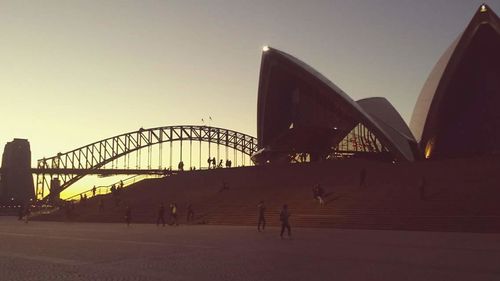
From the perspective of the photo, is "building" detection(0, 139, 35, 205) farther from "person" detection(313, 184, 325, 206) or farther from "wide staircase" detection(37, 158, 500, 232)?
"person" detection(313, 184, 325, 206)

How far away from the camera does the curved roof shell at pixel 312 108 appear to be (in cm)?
5050

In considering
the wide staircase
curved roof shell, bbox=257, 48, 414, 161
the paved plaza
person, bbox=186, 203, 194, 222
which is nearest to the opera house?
curved roof shell, bbox=257, 48, 414, 161

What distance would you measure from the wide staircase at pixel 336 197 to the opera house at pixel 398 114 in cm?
1550

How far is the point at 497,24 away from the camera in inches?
1624

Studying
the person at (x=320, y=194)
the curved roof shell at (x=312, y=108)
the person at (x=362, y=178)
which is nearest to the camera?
the person at (x=320, y=194)

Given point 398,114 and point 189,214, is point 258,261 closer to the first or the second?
point 189,214

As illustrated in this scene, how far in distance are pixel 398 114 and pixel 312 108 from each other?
31.9 feet

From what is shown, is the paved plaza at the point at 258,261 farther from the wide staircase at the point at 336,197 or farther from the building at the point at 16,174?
the building at the point at 16,174

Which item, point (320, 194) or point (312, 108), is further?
point (312, 108)

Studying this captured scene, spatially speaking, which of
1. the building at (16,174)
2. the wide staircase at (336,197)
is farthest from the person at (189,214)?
the building at (16,174)

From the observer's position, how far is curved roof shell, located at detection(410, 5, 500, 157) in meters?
46.6

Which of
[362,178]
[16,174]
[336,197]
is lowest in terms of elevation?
[336,197]

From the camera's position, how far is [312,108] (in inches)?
2224

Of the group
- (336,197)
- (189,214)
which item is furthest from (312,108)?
(189,214)
